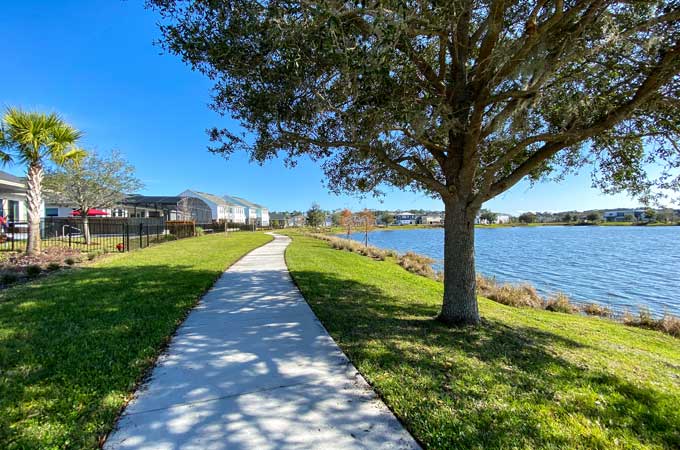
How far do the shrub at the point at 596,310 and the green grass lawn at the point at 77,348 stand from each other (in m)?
11.8

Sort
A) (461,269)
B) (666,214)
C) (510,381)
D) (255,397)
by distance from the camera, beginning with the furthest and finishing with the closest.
Result: (666,214) → (461,269) → (510,381) → (255,397)

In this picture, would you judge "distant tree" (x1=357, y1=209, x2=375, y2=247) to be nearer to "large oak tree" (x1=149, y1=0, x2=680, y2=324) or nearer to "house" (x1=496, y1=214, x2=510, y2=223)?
"large oak tree" (x1=149, y1=0, x2=680, y2=324)

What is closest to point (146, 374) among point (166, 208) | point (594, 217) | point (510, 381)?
point (510, 381)

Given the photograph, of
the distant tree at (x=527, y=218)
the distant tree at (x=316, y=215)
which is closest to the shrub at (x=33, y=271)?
the distant tree at (x=316, y=215)

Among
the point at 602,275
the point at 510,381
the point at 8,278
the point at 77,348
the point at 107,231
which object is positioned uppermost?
the point at 107,231

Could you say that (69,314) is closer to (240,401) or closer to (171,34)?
(240,401)

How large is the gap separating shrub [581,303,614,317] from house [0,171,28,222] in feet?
79.1

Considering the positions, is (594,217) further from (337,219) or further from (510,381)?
Answer: (510,381)

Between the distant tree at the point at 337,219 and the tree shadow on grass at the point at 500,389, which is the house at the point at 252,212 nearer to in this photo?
the distant tree at the point at 337,219

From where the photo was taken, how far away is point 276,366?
3482 millimetres

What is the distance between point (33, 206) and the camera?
10.4 meters

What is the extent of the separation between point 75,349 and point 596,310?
13403 mm

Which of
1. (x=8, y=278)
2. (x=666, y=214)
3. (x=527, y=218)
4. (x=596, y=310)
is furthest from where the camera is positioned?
(x=527, y=218)

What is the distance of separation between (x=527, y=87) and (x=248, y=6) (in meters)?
3.69
